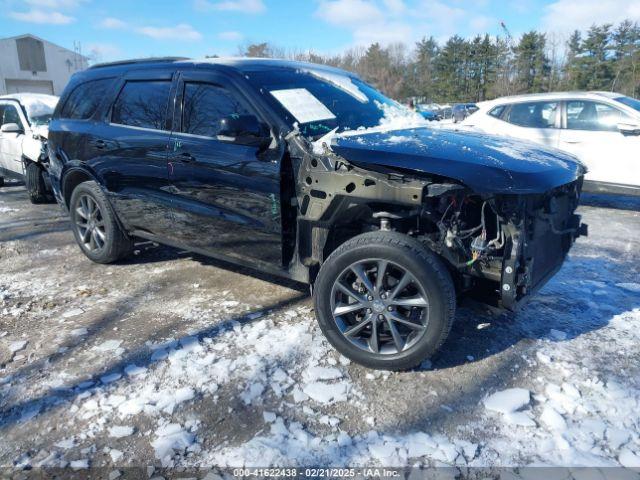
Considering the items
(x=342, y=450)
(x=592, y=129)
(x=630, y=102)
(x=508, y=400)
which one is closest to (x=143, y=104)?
(x=342, y=450)

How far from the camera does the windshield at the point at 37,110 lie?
8367 mm

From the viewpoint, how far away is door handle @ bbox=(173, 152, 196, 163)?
3.66m

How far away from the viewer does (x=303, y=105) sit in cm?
344

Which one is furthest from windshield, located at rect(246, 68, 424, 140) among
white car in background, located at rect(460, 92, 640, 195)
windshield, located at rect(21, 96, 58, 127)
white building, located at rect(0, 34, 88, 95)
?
white building, located at rect(0, 34, 88, 95)

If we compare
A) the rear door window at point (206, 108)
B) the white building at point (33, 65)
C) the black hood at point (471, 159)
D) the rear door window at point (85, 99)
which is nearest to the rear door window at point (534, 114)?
the black hood at point (471, 159)

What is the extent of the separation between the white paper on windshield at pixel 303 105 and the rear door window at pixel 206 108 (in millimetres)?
288

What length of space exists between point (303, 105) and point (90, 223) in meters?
2.73

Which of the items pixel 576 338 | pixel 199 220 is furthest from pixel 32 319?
pixel 576 338

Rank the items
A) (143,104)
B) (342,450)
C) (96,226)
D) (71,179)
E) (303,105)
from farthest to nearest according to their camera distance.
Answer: (71,179), (96,226), (143,104), (303,105), (342,450)

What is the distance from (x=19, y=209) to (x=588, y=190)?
8.79 meters

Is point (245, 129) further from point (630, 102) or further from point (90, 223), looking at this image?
point (630, 102)

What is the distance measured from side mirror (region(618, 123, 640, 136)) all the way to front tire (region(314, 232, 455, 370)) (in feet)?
18.4

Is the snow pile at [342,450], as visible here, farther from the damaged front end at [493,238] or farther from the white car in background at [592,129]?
the white car in background at [592,129]

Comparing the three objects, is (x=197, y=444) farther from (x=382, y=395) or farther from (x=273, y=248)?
(x=273, y=248)
